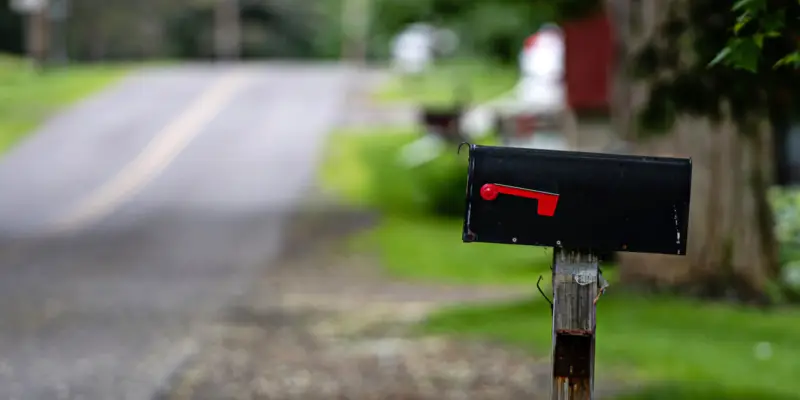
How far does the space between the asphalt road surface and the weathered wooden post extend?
4470 mm

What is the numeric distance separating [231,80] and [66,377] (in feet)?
109

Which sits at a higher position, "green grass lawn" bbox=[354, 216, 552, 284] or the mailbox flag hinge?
the mailbox flag hinge

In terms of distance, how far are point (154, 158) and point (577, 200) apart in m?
24.3

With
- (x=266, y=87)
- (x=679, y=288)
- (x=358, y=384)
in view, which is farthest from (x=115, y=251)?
(x=266, y=87)

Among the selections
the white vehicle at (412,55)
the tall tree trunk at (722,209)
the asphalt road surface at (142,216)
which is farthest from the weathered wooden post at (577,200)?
the white vehicle at (412,55)

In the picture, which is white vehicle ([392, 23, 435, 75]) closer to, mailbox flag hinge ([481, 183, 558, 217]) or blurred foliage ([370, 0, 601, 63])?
blurred foliage ([370, 0, 601, 63])

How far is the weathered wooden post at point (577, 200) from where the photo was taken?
5.34m

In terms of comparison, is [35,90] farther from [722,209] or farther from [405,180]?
[722,209]

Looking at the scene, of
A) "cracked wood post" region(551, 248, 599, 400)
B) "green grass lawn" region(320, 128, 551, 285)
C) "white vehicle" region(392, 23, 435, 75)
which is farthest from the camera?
"white vehicle" region(392, 23, 435, 75)

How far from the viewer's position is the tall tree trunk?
13781mm

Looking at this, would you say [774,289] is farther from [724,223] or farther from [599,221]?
[599,221]

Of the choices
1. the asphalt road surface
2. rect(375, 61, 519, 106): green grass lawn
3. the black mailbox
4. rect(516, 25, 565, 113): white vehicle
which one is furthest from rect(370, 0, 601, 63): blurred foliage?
rect(375, 61, 519, 106): green grass lawn

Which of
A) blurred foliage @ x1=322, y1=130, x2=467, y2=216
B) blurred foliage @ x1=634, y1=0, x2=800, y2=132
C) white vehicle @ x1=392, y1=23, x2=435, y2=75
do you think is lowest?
blurred foliage @ x1=322, y1=130, x2=467, y2=216

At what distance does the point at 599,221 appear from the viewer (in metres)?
5.36
